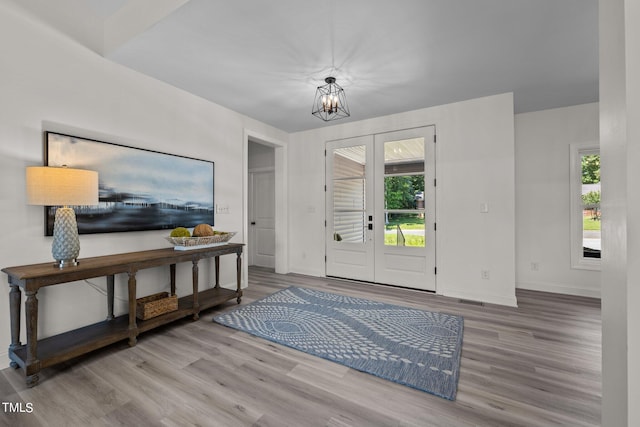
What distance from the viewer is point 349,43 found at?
2.29m

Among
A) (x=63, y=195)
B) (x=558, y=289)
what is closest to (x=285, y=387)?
(x=63, y=195)

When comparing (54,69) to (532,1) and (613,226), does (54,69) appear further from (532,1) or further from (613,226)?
(532,1)

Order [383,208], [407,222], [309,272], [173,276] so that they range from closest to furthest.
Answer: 1. [173,276]
2. [407,222]
3. [383,208]
4. [309,272]

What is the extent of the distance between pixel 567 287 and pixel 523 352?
2362mm

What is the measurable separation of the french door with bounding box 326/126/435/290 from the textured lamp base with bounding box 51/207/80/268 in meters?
3.20

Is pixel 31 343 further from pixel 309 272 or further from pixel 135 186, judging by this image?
pixel 309 272

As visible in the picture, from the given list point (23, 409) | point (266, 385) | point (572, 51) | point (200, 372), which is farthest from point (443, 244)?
point (23, 409)

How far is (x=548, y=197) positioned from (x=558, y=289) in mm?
1276

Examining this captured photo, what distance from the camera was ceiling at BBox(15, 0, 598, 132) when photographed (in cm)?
196

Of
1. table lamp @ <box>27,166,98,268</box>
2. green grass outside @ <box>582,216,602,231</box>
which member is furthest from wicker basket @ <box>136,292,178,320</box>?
green grass outside @ <box>582,216,602,231</box>

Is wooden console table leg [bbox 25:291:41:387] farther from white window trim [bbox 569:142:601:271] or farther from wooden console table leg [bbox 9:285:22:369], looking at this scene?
white window trim [bbox 569:142:601:271]

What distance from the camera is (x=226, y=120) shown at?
3.74 meters

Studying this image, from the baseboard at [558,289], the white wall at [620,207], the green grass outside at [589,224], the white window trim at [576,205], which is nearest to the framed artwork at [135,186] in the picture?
Answer: the white wall at [620,207]

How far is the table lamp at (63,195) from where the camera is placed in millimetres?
1876
